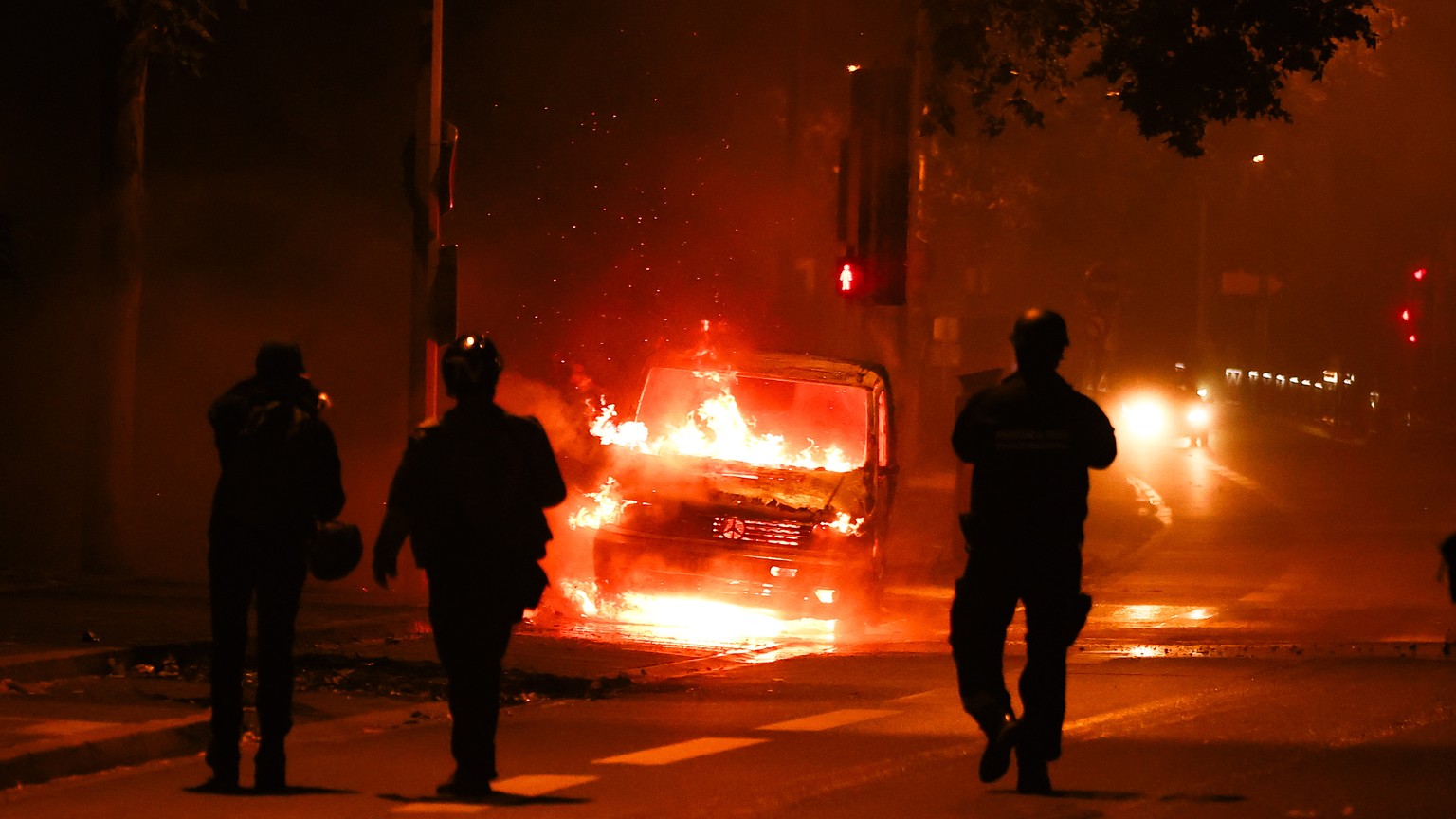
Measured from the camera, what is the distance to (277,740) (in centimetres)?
785

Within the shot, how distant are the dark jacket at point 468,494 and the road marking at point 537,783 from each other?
95cm

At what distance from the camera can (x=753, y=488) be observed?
592 inches

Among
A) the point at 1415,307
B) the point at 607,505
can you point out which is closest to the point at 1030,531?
the point at 607,505

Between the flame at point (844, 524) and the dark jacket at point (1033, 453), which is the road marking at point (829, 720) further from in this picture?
the flame at point (844, 524)

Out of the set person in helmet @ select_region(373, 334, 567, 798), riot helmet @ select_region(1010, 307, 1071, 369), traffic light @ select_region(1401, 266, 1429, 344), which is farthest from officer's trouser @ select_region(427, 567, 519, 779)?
traffic light @ select_region(1401, 266, 1429, 344)

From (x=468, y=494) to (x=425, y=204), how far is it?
25.0ft

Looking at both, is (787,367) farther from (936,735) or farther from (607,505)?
(936,735)

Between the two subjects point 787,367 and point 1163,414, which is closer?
point 787,367

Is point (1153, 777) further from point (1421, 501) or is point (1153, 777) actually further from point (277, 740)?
point (1421, 501)

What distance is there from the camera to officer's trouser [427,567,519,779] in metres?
7.57

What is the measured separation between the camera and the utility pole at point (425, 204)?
14766 mm

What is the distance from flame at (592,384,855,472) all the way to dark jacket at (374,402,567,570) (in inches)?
317

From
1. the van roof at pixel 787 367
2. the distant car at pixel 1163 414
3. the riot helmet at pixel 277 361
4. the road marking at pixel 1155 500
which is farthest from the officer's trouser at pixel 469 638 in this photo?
the distant car at pixel 1163 414

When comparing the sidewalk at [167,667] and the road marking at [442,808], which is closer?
the road marking at [442,808]
